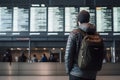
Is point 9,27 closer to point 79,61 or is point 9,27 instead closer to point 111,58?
point 111,58

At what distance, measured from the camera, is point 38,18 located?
15.4 meters

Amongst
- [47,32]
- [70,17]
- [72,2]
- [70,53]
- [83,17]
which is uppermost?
[72,2]

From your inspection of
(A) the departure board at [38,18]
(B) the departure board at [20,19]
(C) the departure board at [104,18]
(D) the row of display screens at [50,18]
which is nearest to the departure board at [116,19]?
(D) the row of display screens at [50,18]

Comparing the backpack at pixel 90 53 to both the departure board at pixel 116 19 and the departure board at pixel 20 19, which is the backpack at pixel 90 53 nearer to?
the departure board at pixel 20 19

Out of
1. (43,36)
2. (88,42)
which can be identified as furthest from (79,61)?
(43,36)

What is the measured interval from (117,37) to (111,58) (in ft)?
2.89

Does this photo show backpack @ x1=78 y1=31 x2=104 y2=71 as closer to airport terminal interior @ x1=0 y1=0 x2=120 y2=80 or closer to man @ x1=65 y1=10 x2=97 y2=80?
man @ x1=65 y1=10 x2=97 y2=80

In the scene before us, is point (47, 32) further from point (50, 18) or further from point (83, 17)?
point (83, 17)

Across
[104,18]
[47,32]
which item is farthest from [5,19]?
[104,18]

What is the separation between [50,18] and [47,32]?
0.68 metres

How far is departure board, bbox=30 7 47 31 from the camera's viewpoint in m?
15.2

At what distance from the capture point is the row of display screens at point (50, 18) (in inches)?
600

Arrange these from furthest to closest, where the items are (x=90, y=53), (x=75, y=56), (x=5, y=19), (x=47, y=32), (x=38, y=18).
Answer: (x=5, y=19) → (x=38, y=18) → (x=47, y=32) → (x=75, y=56) → (x=90, y=53)

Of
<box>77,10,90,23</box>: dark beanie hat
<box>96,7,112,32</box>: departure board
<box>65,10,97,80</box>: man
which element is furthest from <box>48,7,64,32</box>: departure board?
<box>65,10,97,80</box>: man
